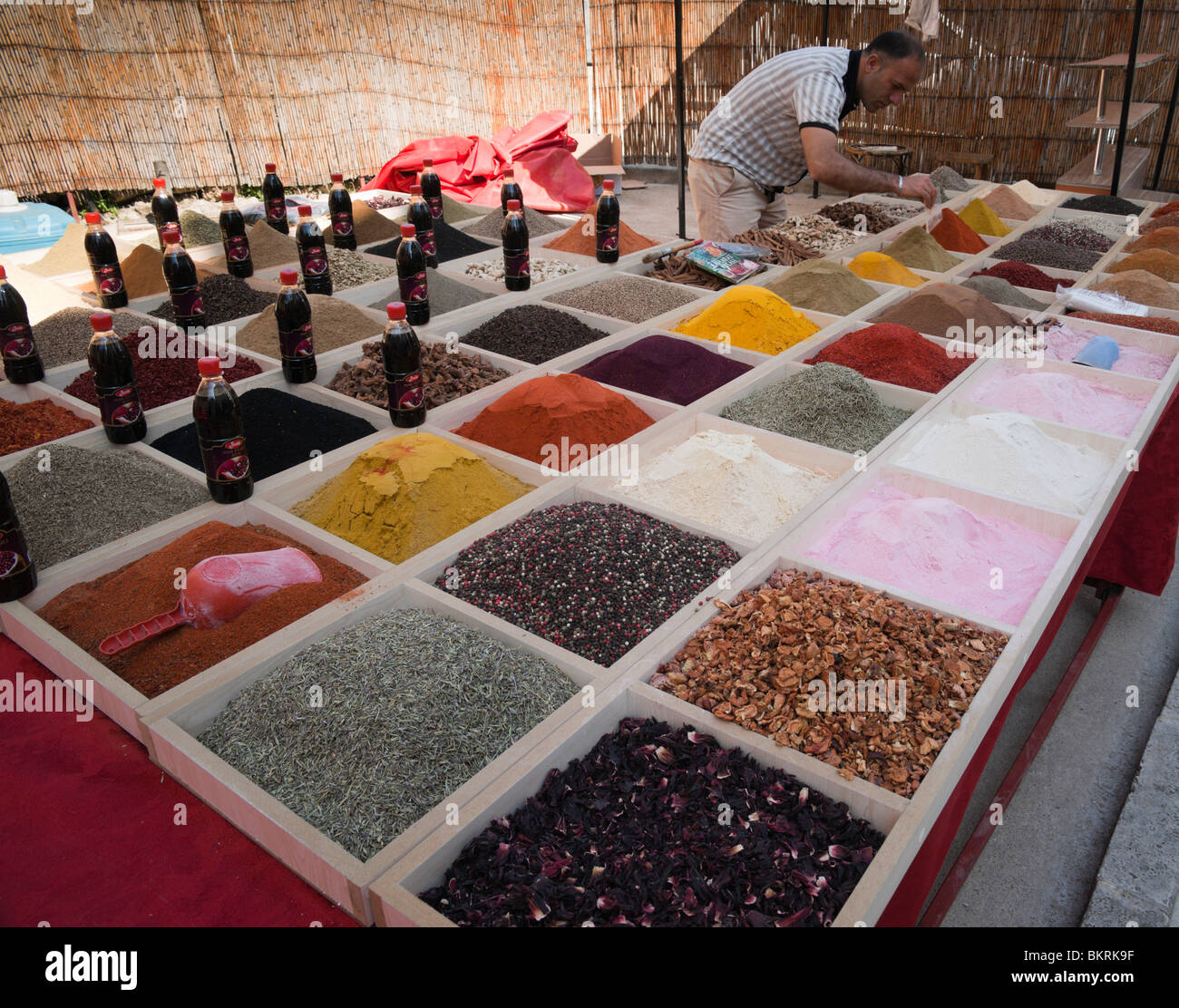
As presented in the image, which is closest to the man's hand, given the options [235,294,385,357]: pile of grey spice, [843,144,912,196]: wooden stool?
[235,294,385,357]: pile of grey spice

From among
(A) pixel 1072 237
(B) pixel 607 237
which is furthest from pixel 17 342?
(A) pixel 1072 237

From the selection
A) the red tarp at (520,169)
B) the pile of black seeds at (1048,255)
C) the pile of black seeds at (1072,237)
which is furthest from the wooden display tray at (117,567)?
the red tarp at (520,169)

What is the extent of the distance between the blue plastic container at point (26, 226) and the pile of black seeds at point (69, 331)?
147 centimetres

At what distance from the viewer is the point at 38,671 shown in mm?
1578

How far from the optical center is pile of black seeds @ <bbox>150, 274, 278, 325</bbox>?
3166 millimetres

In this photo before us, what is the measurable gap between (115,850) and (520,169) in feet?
21.6

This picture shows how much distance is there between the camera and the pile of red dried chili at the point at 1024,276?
11.7 ft

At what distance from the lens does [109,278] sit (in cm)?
317

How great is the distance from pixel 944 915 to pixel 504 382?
1781mm

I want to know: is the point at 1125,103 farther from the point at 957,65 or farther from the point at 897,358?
the point at 897,358

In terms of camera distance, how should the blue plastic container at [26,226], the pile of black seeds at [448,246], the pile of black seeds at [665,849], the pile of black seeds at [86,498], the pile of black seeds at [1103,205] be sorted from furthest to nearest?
the pile of black seeds at [1103,205], the blue plastic container at [26,226], the pile of black seeds at [448,246], the pile of black seeds at [86,498], the pile of black seeds at [665,849]

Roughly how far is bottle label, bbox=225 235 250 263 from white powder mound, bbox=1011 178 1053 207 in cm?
417

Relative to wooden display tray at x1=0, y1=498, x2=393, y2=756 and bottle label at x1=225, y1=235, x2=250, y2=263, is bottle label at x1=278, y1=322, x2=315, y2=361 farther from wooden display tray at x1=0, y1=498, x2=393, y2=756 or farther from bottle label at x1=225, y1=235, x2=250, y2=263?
bottle label at x1=225, y1=235, x2=250, y2=263

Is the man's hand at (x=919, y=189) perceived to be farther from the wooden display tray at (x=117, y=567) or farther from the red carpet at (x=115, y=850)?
the red carpet at (x=115, y=850)
